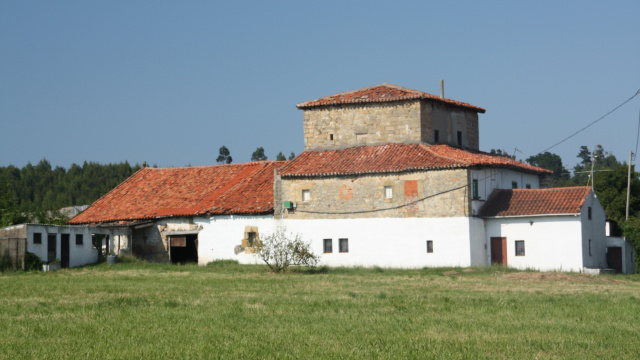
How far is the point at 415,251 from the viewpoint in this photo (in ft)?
137

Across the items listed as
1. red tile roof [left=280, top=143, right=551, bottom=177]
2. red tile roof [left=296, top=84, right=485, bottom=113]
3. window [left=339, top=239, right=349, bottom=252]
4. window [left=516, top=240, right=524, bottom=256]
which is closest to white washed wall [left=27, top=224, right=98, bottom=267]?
red tile roof [left=280, top=143, right=551, bottom=177]

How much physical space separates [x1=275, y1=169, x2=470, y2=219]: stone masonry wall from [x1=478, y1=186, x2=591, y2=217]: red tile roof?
80.2 inches

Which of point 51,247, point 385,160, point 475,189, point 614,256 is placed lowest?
point 614,256

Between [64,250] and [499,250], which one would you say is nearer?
[499,250]

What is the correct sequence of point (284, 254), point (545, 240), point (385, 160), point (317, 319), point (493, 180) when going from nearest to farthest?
point (317, 319), point (284, 254), point (545, 240), point (385, 160), point (493, 180)

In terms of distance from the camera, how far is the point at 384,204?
1687 inches

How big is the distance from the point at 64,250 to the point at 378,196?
51.0ft

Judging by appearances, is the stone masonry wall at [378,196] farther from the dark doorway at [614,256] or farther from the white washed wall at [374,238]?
the dark doorway at [614,256]

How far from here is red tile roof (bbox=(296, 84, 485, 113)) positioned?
45531 mm

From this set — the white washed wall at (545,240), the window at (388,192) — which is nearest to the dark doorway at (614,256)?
the white washed wall at (545,240)

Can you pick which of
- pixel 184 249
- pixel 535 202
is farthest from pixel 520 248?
pixel 184 249

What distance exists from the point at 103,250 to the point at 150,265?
4.25 metres

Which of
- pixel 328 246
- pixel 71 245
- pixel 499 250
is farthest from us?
pixel 328 246

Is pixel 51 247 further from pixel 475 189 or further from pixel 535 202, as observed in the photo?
pixel 535 202
